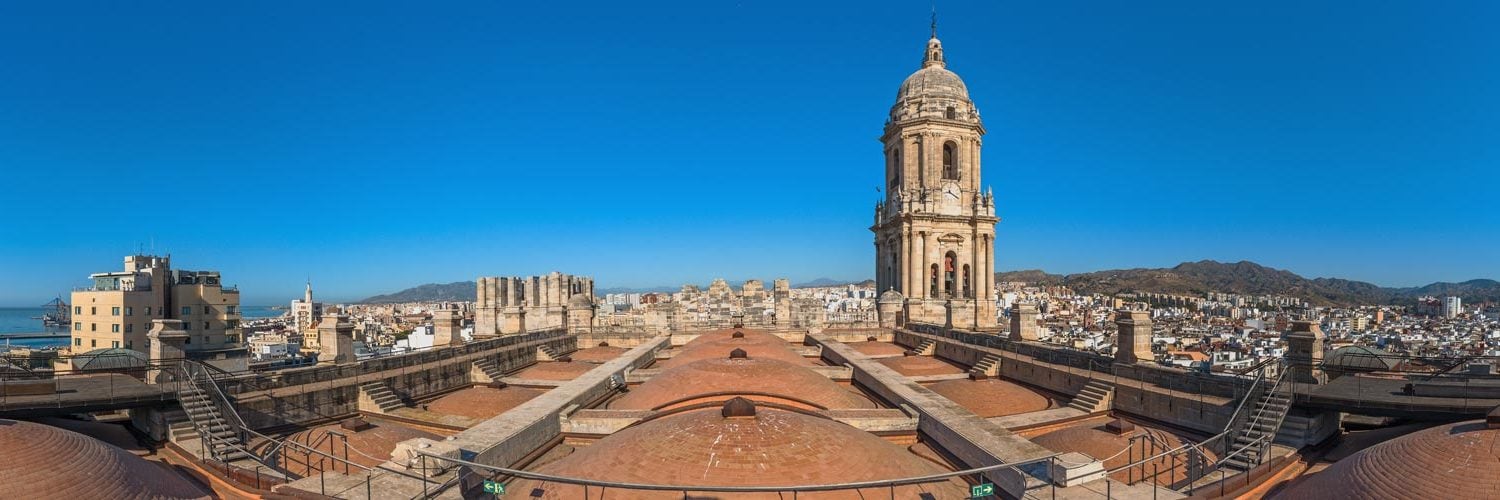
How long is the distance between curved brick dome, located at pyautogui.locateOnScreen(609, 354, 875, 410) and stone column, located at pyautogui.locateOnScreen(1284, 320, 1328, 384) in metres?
8.40

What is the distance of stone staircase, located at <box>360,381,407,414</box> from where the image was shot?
51.0ft

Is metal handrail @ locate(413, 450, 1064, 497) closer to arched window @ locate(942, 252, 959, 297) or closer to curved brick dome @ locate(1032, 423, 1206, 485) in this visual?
curved brick dome @ locate(1032, 423, 1206, 485)

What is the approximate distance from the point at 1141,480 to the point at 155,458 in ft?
53.8

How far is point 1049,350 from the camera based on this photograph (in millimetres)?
19031

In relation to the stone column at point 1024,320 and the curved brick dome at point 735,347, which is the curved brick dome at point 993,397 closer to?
the curved brick dome at point 735,347

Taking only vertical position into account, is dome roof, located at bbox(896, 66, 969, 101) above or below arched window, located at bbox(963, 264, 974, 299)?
above

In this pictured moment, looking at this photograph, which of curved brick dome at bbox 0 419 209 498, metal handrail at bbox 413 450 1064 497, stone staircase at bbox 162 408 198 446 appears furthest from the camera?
stone staircase at bbox 162 408 198 446

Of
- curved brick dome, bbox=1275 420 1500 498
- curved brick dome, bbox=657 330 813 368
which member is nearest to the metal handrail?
curved brick dome, bbox=1275 420 1500 498

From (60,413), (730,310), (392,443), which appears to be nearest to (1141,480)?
(392,443)

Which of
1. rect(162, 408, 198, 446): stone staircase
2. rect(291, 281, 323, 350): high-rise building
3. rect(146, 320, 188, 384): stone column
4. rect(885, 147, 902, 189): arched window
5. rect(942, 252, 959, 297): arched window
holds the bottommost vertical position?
rect(291, 281, 323, 350): high-rise building

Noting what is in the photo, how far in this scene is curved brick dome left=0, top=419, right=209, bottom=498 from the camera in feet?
22.8

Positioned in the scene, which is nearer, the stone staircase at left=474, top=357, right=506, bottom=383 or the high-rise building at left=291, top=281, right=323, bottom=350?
the stone staircase at left=474, top=357, right=506, bottom=383

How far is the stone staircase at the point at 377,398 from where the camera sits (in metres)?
15.5

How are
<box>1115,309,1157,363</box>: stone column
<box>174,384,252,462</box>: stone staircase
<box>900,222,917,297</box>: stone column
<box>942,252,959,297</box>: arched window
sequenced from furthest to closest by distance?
<box>942,252,959,297</box>: arched window → <box>900,222,917,297</box>: stone column → <box>1115,309,1157,363</box>: stone column → <box>174,384,252,462</box>: stone staircase
